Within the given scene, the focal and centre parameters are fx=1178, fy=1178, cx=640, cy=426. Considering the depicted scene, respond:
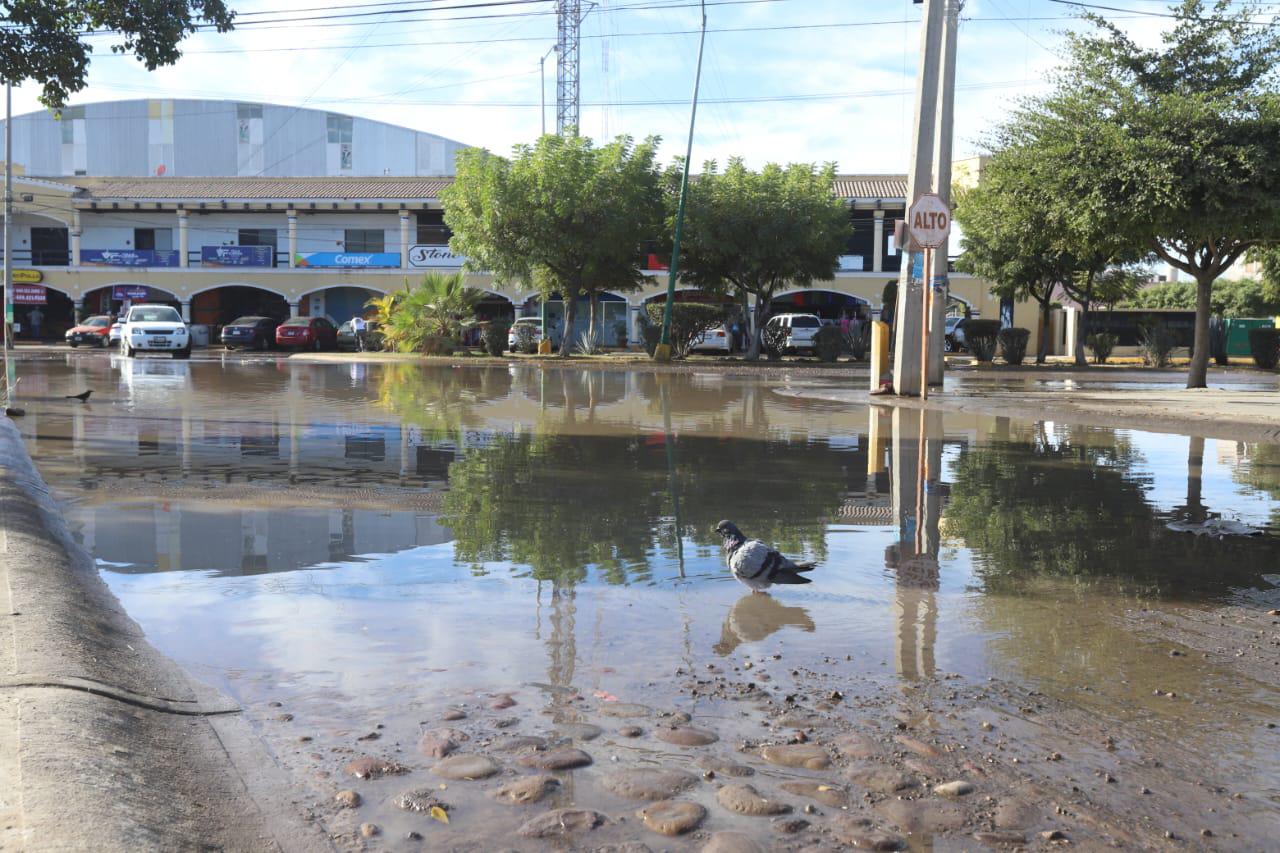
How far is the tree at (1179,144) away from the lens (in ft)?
65.4

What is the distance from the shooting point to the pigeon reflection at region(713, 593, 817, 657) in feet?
17.8

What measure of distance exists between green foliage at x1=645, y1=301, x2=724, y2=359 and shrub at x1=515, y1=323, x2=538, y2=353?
6278 mm

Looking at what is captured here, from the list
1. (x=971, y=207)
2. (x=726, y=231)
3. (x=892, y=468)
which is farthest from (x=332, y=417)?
(x=971, y=207)

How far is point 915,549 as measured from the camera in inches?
293

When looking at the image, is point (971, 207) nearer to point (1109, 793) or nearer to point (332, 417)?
point (332, 417)

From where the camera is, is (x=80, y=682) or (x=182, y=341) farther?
(x=182, y=341)

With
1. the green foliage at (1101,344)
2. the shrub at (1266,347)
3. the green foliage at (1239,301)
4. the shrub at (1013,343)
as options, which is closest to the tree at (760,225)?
the shrub at (1013,343)

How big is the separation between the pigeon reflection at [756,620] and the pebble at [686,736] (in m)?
0.96

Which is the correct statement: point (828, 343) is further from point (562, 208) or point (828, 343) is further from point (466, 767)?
point (466, 767)

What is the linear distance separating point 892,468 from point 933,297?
1093 centimetres

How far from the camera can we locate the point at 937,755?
4.00 metres

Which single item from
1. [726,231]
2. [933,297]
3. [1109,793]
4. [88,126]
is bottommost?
[1109,793]

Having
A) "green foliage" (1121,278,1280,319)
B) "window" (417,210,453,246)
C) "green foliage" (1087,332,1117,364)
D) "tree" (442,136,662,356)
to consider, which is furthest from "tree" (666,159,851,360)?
"green foliage" (1121,278,1280,319)

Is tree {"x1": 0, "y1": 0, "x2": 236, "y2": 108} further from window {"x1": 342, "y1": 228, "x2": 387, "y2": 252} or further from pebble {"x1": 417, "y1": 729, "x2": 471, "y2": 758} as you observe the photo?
window {"x1": 342, "y1": 228, "x2": 387, "y2": 252}
